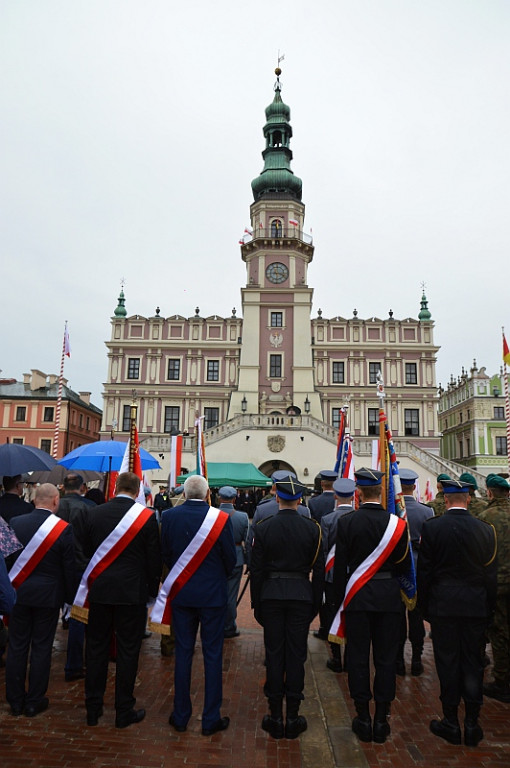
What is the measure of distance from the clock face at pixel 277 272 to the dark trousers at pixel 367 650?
3798cm

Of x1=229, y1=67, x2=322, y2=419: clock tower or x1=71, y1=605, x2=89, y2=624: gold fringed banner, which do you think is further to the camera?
x1=229, y1=67, x2=322, y2=419: clock tower

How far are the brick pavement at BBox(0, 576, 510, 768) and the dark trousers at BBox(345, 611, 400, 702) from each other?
1.35ft

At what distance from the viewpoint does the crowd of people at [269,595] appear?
4.96 m

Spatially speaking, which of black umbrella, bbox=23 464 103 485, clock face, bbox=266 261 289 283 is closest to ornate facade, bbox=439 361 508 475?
clock face, bbox=266 261 289 283

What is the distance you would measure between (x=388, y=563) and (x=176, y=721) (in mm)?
2377

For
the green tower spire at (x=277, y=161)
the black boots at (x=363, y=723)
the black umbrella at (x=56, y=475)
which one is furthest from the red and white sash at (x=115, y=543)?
the green tower spire at (x=277, y=161)

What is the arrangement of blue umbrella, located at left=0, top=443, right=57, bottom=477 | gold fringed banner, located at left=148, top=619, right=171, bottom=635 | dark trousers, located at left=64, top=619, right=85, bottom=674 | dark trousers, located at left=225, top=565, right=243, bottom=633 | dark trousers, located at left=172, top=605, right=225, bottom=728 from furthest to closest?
1. dark trousers, located at left=225, top=565, right=243, bottom=633
2. blue umbrella, located at left=0, top=443, right=57, bottom=477
3. dark trousers, located at left=64, top=619, right=85, bottom=674
4. gold fringed banner, located at left=148, top=619, right=171, bottom=635
5. dark trousers, located at left=172, top=605, right=225, bottom=728

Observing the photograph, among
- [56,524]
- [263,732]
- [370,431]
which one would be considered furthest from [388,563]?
[370,431]

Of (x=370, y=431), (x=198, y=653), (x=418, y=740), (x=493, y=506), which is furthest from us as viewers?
(x=370, y=431)

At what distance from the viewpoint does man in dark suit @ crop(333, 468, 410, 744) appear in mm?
4914

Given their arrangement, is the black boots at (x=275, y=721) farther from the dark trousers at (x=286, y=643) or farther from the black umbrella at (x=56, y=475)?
the black umbrella at (x=56, y=475)

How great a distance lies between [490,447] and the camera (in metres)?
50.8

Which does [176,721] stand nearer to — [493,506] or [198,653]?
[198,653]

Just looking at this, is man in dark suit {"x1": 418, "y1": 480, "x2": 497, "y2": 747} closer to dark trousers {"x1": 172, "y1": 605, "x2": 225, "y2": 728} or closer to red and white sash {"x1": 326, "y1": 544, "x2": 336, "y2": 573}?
red and white sash {"x1": 326, "y1": 544, "x2": 336, "y2": 573}
